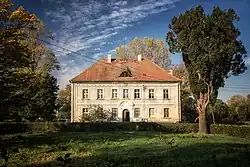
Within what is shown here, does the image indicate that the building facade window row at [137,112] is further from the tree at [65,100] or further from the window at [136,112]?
the tree at [65,100]

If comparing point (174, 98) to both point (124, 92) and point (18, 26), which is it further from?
point (18, 26)

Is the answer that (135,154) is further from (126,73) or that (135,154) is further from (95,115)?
(126,73)

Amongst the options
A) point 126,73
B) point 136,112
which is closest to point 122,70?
point 126,73

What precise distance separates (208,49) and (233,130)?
8.45 meters

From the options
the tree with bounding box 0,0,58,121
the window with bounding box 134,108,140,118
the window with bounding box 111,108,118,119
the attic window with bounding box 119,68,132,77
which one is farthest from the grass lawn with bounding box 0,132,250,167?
the attic window with bounding box 119,68,132,77

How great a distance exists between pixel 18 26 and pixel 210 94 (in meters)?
21.0

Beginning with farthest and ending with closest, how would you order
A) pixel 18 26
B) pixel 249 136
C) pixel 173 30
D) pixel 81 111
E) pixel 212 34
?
pixel 81 111 → pixel 173 30 → pixel 212 34 → pixel 249 136 → pixel 18 26

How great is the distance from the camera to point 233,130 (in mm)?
34469

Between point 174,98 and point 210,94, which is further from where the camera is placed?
point 174,98

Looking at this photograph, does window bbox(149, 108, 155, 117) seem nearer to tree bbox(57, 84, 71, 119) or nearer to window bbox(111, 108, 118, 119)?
window bbox(111, 108, 118, 119)

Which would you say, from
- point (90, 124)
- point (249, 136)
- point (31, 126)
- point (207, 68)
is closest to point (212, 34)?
point (207, 68)

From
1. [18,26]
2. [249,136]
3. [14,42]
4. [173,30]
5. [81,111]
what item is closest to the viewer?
[14,42]

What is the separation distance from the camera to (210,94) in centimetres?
3656

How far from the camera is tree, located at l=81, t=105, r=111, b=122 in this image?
4650 centimetres
